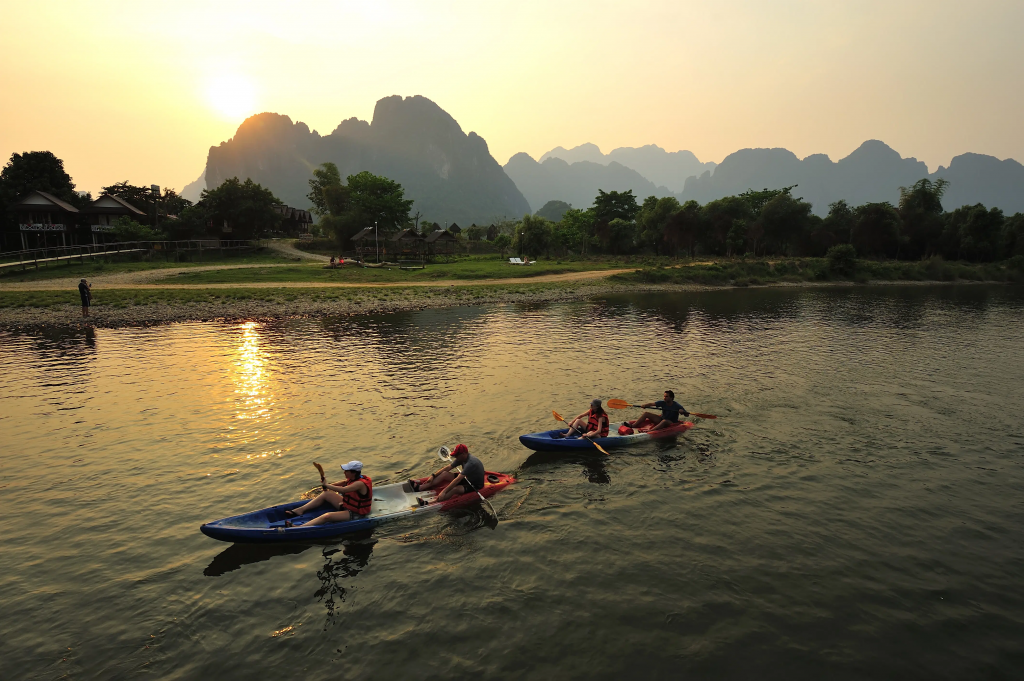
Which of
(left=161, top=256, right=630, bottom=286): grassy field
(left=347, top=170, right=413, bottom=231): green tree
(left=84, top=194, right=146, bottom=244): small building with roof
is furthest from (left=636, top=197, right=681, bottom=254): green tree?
(left=84, top=194, right=146, bottom=244): small building with roof

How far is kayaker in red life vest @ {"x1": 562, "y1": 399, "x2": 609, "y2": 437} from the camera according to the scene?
59.7 feet

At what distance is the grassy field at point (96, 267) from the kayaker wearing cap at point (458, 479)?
2420 inches

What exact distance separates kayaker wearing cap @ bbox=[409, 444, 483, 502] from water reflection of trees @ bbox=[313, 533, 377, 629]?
6.96ft

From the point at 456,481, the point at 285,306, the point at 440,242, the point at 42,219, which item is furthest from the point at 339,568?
the point at 440,242

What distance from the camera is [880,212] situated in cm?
9638

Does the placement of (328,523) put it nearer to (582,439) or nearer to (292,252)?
(582,439)

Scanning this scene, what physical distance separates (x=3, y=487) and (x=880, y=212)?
119m

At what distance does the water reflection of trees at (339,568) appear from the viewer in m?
11.0

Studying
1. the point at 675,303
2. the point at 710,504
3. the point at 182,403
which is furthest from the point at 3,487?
the point at 675,303

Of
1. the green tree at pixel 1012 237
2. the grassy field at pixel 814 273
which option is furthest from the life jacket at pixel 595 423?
the green tree at pixel 1012 237

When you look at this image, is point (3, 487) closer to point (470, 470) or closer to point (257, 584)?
point (257, 584)

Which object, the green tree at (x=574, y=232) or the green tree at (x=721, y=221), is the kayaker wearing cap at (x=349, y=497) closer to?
the green tree at (x=574, y=232)

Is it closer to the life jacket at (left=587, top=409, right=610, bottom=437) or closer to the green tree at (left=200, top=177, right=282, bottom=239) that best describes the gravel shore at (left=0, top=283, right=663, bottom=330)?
the life jacket at (left=587, top=409, right=610, bottom=437)

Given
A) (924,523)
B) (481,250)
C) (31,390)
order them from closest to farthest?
(924,523)
(31,390)
(481,250)
